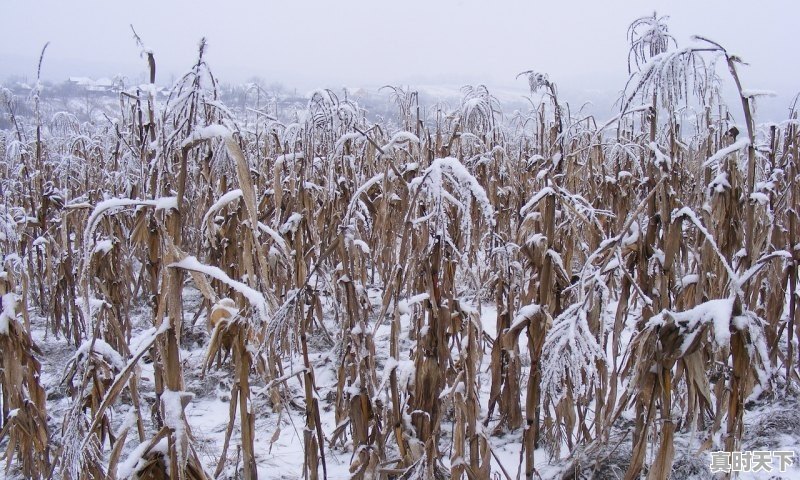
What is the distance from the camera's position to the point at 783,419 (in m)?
2.63

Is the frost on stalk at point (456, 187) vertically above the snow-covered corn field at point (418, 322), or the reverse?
the frost on stalk at point (456, 187)

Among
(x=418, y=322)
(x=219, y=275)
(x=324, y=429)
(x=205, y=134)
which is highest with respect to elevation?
(x=205, y=134)

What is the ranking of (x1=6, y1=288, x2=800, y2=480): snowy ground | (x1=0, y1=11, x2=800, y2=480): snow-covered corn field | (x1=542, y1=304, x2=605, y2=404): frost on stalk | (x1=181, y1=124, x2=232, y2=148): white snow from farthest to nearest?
(x1=6, y1=288, x2=800, y2=480): snowy ground → (x1=542, y1=304, x2=605, y2=404): frost on stalk → (x1=0, y1=11, x2=800, y2=480): snow-covered corn field → (x1=181, y1=124, x2=232, y2=148): white snow

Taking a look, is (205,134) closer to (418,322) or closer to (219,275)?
(219,275)

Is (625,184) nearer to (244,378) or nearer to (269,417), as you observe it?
(269,417)

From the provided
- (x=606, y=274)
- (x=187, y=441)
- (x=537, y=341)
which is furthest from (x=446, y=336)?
(x=187, y=441)

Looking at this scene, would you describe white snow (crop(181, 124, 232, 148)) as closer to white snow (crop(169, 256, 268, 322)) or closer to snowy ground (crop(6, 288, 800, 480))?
white snow (crop(169, 256, 268, 322))

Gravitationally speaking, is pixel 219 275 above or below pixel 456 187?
below

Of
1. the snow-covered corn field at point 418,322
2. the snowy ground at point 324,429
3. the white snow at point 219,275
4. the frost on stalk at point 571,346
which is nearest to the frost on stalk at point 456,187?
the snow-covered corn field at point 418,322

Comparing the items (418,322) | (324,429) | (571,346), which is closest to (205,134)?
(571,346)

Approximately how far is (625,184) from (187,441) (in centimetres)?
469

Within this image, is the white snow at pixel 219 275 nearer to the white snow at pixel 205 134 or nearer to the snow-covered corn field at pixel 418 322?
the snow-covered corn field at pixel 418 322

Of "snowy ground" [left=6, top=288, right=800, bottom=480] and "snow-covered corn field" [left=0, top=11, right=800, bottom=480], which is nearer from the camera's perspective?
"snow-covered corn field" [left=0, top=11, right=800, bottom=480]

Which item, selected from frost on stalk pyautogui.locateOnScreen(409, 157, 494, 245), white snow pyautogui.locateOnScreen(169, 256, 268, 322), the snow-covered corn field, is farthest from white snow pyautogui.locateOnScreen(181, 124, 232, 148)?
frost on stalk pyautogui.locateOnScreen(409, 157, 494, 245)
